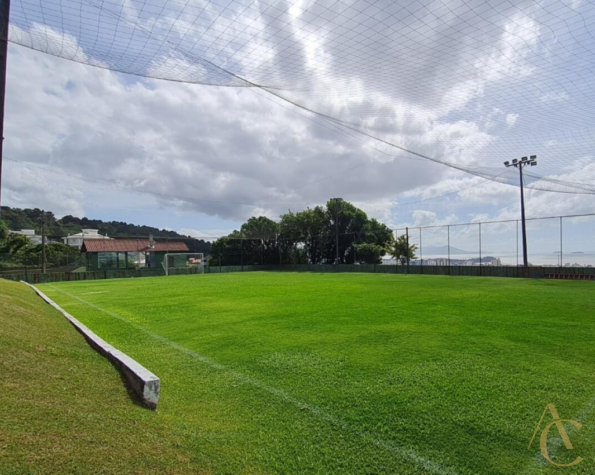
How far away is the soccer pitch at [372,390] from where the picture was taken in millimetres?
2598

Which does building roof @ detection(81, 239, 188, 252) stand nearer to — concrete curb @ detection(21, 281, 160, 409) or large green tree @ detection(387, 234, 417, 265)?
large green tree @ detection(387, 234, 417, 265)

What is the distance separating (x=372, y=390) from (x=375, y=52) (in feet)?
20.4

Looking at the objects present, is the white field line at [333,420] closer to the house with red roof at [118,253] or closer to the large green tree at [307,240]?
the house with red roof at [118,253]

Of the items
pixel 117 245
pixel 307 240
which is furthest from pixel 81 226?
pixel 307 240

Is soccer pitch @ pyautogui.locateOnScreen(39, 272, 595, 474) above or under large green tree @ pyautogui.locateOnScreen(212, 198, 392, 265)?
under

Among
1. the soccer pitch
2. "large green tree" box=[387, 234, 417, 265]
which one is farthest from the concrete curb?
"large green tree" box=[387, 234, 417, 265]

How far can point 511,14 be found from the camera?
578 centimetres

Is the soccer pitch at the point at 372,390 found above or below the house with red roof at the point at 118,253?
below

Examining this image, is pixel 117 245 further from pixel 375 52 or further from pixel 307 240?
pixel 375 52

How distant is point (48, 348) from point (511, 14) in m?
7.87

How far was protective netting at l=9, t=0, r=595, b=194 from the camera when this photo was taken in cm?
561

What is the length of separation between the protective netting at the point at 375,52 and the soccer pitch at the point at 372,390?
4.87m

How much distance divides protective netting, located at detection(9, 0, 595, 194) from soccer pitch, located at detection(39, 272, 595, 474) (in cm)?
487

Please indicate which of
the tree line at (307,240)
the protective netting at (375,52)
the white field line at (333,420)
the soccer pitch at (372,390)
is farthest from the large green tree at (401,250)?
the white field line at (333,420)
